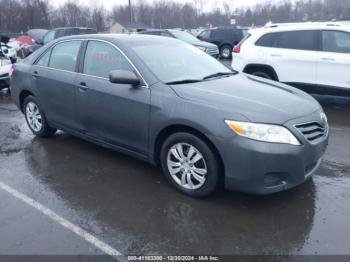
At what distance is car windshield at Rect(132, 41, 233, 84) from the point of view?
4348 millimetres

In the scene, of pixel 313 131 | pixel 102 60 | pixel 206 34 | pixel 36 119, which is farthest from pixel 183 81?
pixel 206 34

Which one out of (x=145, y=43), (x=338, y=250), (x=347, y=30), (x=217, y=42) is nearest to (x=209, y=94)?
(x=145, y=43)

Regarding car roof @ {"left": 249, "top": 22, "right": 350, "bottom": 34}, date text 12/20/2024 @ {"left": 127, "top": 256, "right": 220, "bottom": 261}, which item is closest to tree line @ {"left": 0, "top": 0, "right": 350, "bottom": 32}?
car roof @ {"left": 249, "top": 22, "right": 350, "bottom": 34}

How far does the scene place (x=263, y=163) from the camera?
341 centimetres

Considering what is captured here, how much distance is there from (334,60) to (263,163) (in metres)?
4.92

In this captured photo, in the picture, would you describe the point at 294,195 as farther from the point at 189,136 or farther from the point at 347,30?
the point at 347,30

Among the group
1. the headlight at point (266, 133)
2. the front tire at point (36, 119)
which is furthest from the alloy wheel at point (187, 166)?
the front tire at point (36, 119)

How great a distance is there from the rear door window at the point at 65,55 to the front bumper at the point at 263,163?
8.60 feet

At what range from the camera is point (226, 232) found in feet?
11.0

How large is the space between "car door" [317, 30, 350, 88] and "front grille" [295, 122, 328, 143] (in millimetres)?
3956

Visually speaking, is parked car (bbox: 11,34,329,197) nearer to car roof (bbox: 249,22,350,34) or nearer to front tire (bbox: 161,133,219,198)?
front tire (bbox: 161,133,219,198)

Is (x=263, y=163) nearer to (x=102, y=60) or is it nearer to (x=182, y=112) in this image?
(x=182, y=112)

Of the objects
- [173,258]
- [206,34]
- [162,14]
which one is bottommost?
[173,258]

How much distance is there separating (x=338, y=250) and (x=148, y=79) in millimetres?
2526
